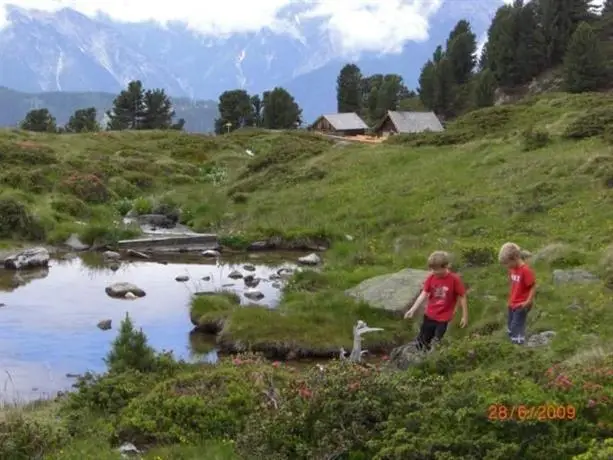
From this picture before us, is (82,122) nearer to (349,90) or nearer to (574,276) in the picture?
(349,90)

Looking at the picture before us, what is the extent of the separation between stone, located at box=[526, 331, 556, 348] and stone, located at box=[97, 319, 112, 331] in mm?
11784

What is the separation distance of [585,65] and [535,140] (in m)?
43.6

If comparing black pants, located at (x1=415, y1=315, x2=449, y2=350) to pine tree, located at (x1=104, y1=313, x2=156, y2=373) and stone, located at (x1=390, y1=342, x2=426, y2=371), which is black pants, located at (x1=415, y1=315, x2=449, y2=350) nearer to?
stone, located at (x1=390, y1=342, x2=426, y2=371)

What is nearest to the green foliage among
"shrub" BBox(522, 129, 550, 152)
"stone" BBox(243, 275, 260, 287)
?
"shrub" BBox(522, 129, 550, 152)

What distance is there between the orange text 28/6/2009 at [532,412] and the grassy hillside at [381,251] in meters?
0.08

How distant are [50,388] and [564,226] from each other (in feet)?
55.6

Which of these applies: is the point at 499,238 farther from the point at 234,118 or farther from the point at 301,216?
the point at 234,118

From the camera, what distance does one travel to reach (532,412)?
26.9ft

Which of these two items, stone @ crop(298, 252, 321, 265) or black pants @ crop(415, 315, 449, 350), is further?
stone @ crop(298, 252, 321, 265)

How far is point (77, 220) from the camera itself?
39.4 meters

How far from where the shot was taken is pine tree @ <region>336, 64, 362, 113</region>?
118m

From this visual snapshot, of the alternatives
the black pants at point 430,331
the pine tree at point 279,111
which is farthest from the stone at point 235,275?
the pine tree at point 279,111

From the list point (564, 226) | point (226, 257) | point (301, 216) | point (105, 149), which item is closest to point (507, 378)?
point (564, 226)

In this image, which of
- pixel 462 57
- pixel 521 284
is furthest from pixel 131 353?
pixel 462 57
